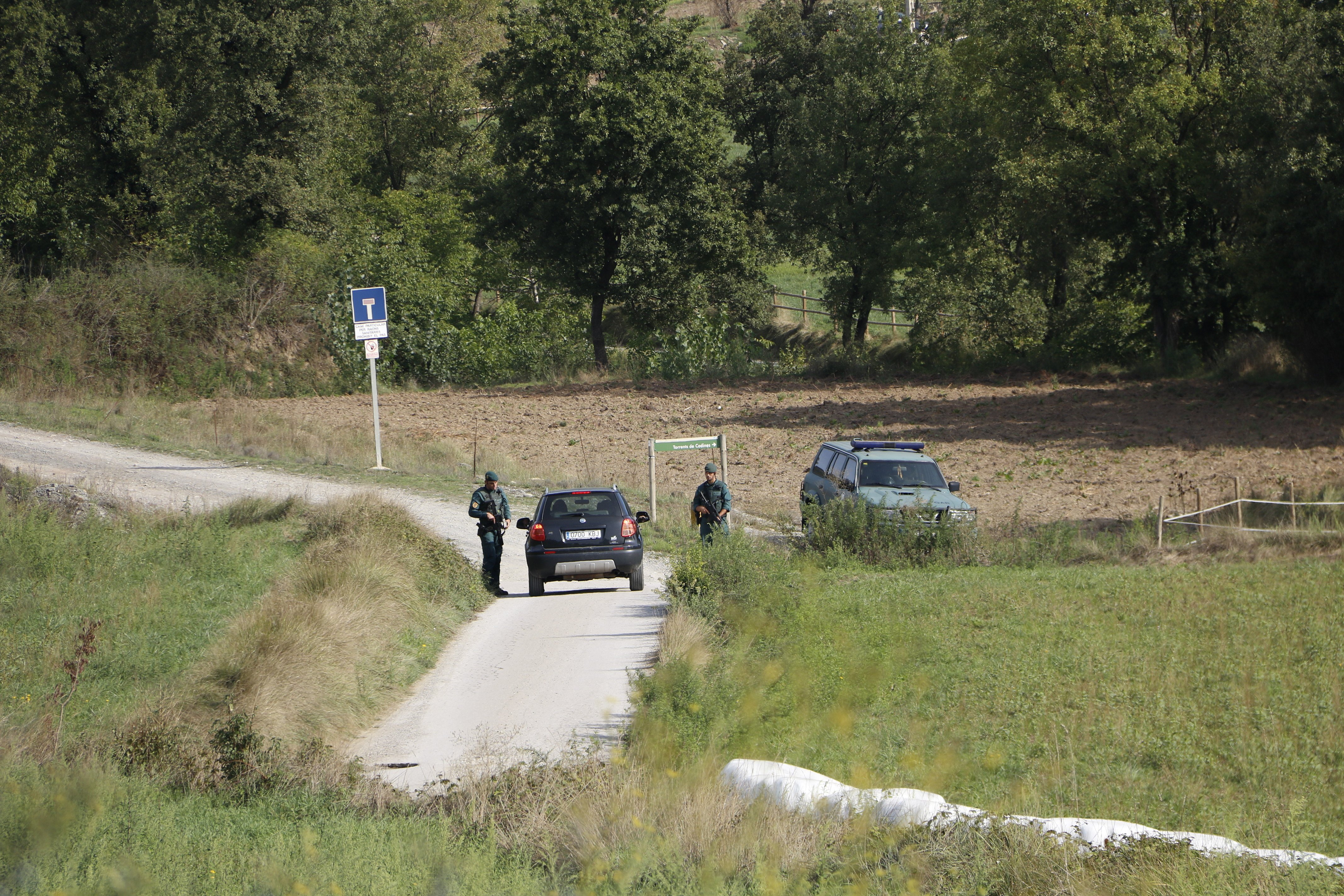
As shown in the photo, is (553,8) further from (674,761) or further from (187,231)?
(674,761)

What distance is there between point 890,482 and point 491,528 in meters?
7.31

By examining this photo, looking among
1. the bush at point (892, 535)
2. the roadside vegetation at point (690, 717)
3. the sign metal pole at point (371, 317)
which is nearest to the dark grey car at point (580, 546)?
the roadside vegetation at point (690, 717)

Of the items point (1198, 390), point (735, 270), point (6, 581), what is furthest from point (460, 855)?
point (735, 270)

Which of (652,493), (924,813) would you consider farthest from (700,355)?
(924,813)

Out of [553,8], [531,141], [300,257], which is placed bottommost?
[300,257]

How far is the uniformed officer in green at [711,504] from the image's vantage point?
16828mm

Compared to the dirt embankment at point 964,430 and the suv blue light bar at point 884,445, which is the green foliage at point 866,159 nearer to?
the dirt embankment at point 964,430

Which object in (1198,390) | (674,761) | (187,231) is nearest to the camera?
(674,761)

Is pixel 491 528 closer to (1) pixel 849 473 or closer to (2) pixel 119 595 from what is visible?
(2) pixel 119 595

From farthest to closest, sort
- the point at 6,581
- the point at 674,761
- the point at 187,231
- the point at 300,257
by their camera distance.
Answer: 1. the point at 187,231
2. the point at 300,257
3. the point at 6,581
4. the point at 674,761

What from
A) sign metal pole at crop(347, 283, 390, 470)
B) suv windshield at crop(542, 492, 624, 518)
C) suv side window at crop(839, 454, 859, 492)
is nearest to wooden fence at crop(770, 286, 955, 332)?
sign metal pole at crop(347, 283, 390, 470)

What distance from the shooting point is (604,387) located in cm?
4584

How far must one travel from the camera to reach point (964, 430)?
33.4 m

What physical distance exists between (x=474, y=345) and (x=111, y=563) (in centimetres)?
3429
